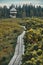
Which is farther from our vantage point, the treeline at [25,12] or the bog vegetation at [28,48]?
the treeline at [25,12]

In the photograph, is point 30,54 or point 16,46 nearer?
point 30,54

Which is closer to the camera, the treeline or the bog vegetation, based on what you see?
the bog vegetation

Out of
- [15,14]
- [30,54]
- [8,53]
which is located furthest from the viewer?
[15,14]

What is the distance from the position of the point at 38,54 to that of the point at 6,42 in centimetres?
1686

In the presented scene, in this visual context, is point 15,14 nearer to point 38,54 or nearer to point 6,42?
point 6,42

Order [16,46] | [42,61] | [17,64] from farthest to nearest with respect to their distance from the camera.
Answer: [16,46] → [17,64] → [42,61]

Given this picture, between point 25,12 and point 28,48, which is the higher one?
point 28,48

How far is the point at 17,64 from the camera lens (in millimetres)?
38281

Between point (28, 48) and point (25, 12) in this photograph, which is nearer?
point (28, 48)

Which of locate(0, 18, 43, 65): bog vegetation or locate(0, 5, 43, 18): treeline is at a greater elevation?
locate(0, 18, 43, 65): bog vegetation

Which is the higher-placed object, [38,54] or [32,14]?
[38,54]

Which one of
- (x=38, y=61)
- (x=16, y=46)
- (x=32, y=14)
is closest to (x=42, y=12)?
(x=32, y=14)

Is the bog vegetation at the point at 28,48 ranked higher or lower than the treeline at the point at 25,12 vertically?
higher

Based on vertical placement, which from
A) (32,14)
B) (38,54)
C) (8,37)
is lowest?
(32,14)
